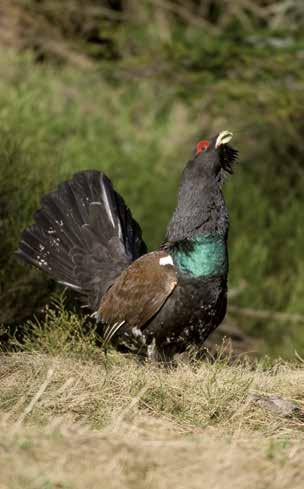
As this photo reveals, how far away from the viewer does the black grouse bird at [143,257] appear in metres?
4.99

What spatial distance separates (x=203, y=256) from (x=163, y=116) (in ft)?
30.7

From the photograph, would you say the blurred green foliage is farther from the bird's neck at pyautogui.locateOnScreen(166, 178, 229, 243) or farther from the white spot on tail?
the bird's neck at pyautogui.locateOnScreen(166, 178, 229, 243)

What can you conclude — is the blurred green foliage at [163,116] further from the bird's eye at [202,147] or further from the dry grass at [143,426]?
the dry grass at [143,426]

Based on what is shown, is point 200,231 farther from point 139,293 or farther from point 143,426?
point 143,426

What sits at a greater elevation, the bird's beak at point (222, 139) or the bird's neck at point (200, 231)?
the bird's beak at point (222, 139)

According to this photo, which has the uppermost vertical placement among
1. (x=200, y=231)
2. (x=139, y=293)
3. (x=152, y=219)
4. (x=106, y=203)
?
(x=106, y=203)

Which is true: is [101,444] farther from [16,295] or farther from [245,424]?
[16,295]

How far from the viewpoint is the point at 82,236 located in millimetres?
5930

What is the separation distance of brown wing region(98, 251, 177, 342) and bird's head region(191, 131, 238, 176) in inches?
20.0

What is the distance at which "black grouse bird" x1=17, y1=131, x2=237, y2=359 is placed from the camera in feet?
16.4

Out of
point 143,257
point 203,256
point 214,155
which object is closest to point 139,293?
point 143,257

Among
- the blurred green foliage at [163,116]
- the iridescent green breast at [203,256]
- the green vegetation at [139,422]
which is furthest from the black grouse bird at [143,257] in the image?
the blurred green foliage at [163,116]

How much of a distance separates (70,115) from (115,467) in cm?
1027

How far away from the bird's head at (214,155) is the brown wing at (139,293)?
0.51 meters
